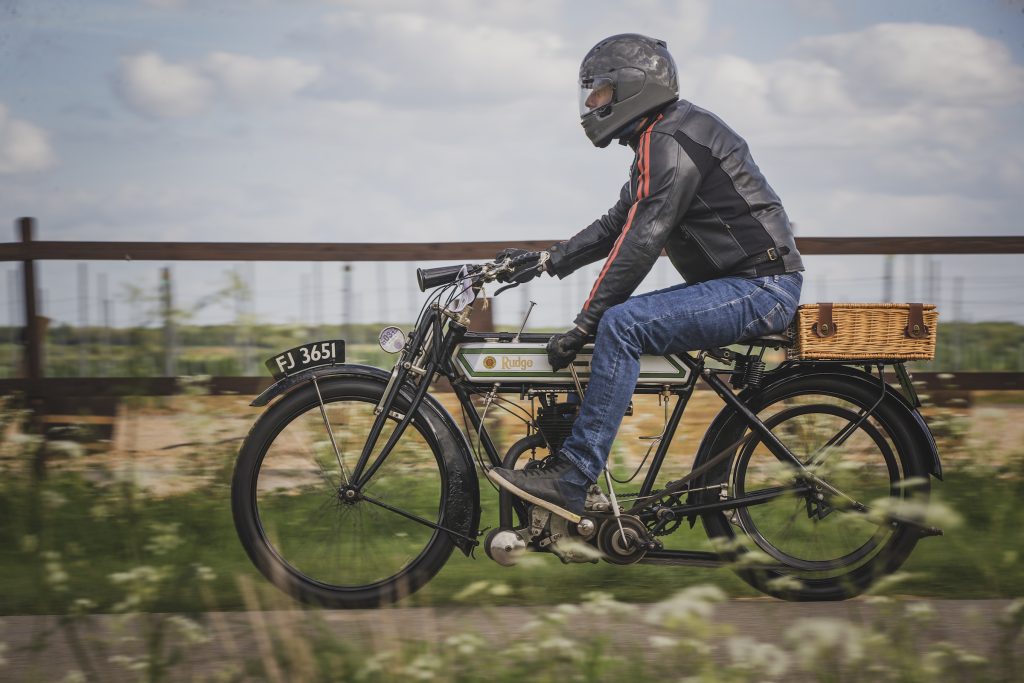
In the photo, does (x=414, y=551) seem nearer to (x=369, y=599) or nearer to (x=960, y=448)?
(x=369, y=599)

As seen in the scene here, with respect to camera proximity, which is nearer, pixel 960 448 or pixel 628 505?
pixel 628 505

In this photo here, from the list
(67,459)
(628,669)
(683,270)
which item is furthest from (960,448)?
(67,459)

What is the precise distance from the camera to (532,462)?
3.65 metres

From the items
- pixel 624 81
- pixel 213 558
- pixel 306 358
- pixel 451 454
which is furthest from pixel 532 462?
pixel 213 558

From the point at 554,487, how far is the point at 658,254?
3.03 ft

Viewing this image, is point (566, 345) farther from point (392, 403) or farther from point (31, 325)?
point (31, 325)

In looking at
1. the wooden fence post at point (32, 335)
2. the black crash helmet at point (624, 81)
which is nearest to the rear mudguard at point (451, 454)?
the black crash helmet at point (624, 81)

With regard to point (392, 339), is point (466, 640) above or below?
below

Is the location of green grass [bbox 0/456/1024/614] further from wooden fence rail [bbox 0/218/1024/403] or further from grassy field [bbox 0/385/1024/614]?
wooden fence rail [bbox 0/218/1024/403]

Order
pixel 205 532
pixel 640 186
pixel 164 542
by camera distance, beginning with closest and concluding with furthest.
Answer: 1. pixel 640 186
2. pixel 164 542
3. pixel 205 532

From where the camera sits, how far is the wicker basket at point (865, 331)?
3.54 meters

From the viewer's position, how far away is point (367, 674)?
9.43 ft

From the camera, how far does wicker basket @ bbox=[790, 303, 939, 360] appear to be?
139 inches

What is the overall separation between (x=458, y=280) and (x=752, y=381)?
3.93 ft
